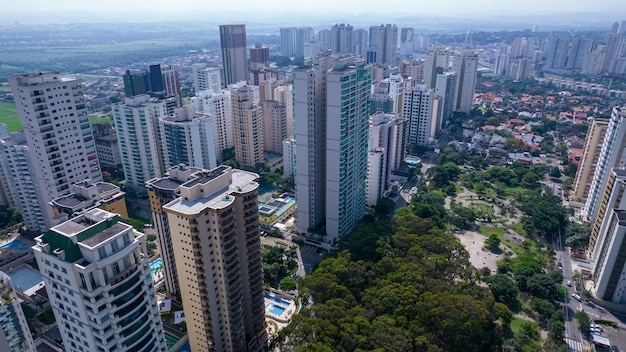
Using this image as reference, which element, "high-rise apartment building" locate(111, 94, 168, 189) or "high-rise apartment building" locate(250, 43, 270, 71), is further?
"high-rise apartment building" locate(250, 43, 270, 71)

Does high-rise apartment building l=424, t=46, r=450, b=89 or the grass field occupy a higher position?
high-rise apartment building l=424, t=46, r=450, b=89

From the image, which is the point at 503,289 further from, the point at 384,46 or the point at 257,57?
the point at 384,46

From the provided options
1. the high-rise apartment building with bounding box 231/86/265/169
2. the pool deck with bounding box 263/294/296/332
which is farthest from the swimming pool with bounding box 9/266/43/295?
the high-rise apartment building with bounding box 231/86/265/169

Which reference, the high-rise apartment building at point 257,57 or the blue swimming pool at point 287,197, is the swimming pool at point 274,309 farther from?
the high-rise apartment building at point 257,57

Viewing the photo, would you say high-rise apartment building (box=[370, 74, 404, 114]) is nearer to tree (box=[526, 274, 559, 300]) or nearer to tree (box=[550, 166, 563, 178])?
tree (box=[550, 166, 563, 178])

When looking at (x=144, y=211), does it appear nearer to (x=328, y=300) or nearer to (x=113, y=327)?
(x=328, y=300)

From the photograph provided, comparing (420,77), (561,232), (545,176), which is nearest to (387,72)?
(420,77)

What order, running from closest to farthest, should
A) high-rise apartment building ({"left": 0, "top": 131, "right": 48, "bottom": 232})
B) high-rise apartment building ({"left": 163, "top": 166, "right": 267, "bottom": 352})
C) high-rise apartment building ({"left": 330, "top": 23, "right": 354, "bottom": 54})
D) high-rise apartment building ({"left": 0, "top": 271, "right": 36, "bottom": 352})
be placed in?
high-rise apartment building ({"left": 0, "top": 271, "right": 36, "bottom": 352}), high-rise apartment building ({"left": 163, "top": 166, "right": 267, "bottom": 352}), high-rise apartment building ({"left": 0, "top": 131, "right": 48, "bottom": 232}), high-rise apartment building ({"left": 330, "top": 23, "right": 354, "bottom": 54})
